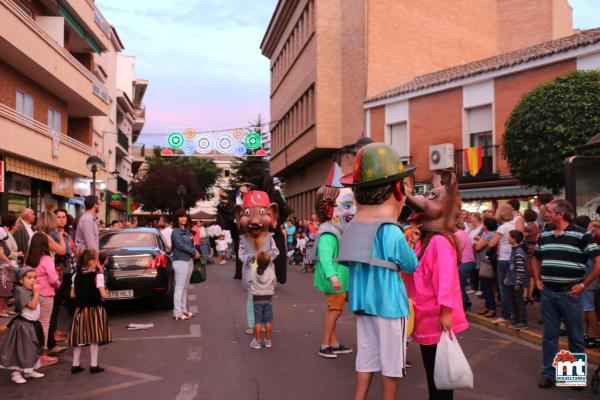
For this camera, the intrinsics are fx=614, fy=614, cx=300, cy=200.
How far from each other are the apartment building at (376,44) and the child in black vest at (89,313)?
23.0 meters

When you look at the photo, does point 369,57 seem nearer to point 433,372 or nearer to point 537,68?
point 537,68

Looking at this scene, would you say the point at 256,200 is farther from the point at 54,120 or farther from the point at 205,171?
the point at 205,171

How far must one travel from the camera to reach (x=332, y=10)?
31.3m

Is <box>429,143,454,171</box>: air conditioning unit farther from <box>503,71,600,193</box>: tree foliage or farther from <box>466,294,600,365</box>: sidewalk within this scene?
<box>466,294,600,365</box>: sidewalk

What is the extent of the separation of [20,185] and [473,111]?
1708 cm

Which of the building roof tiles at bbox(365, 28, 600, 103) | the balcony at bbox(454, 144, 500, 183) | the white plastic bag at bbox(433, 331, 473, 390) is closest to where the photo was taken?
the white plastic bag at bbox(433, 331, 473, 390)

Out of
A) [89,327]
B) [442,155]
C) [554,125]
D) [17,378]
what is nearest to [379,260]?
[89,327]

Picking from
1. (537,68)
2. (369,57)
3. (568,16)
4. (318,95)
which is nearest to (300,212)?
(318,95)

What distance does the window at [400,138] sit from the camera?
89.4 ft

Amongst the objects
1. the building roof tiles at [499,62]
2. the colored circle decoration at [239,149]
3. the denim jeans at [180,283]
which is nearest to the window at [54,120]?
the colored circle decoration at [239,149]

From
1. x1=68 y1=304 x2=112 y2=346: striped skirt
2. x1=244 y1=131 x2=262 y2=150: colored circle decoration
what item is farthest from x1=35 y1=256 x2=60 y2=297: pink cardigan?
x1=244 y1=131 x2=262 y2=150: colored circle decoration

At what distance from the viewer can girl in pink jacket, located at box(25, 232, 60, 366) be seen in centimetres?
713

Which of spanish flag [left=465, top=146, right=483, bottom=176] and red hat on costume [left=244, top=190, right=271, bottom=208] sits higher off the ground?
spanish flag [left=465, top=146, right=483, bottom=176]

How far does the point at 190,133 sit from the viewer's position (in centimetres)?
2912
